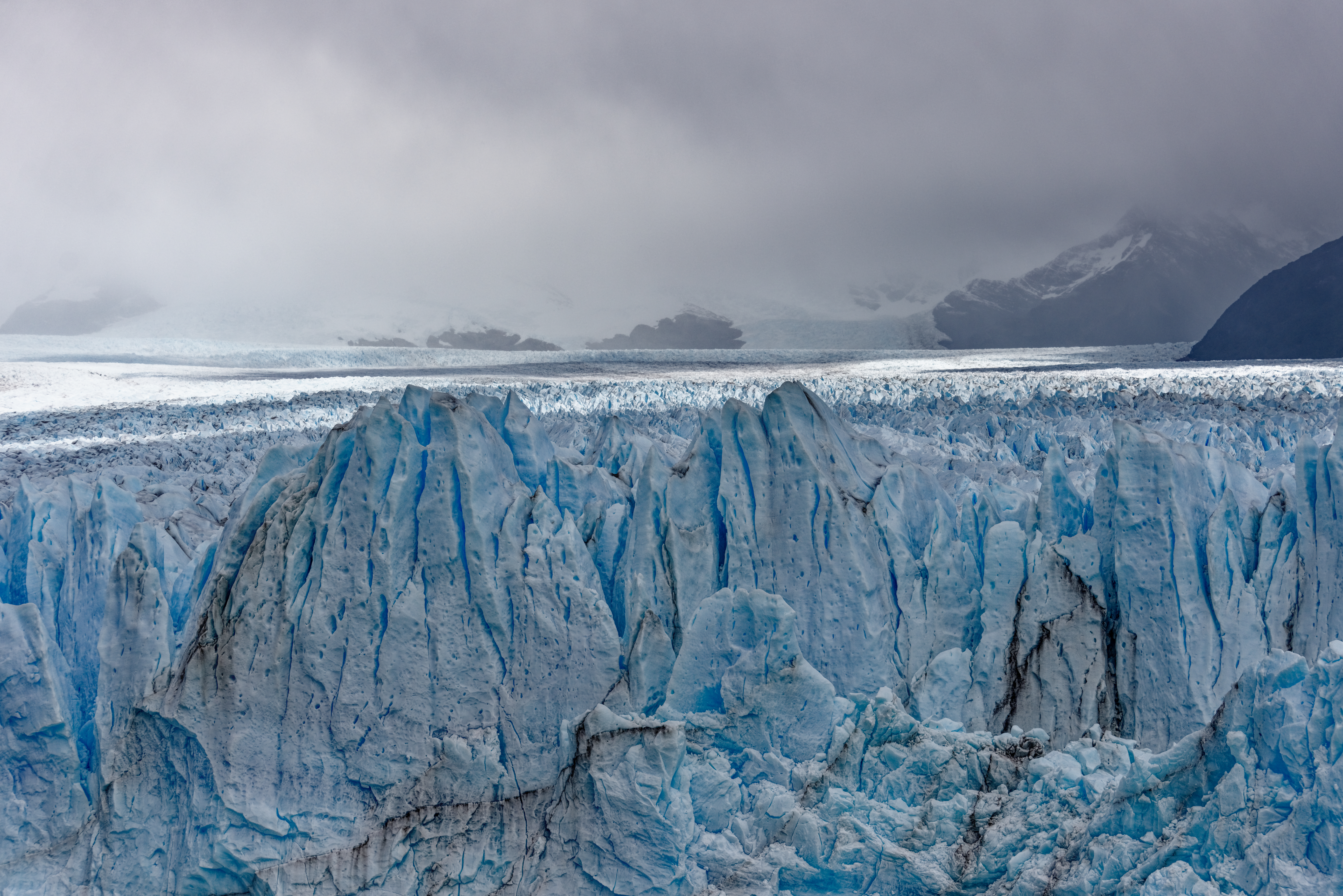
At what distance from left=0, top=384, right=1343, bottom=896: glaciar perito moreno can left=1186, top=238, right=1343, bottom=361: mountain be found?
2277 cm

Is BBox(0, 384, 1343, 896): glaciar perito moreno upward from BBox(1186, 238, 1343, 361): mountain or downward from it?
downward

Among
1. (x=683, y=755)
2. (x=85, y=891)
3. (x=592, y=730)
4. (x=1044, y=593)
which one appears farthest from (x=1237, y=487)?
(x=85, y=891)

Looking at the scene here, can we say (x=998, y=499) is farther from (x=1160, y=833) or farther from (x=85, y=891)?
(x=85, y=891)

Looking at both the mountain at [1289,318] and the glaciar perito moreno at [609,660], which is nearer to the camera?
the glaciar perito moreno at [609,660]

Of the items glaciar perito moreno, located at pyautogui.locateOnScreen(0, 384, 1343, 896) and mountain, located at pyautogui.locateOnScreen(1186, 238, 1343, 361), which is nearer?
glaciar perito moreno, located at pyautogui.locateOnScreen(0, 384, 1343, 896)

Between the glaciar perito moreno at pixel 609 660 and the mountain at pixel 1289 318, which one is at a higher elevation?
the mountain at pixel 1289 318

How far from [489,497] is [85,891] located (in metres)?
2.38

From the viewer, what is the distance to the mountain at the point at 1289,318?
23766mm

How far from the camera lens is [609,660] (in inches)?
147

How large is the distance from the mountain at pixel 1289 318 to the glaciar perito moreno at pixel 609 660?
22771mm

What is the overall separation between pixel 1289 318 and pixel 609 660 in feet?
96.7

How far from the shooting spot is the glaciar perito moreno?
128 inches

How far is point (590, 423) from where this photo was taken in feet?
35.3

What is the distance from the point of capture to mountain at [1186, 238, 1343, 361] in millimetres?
23766
